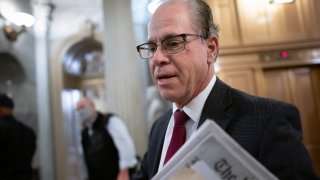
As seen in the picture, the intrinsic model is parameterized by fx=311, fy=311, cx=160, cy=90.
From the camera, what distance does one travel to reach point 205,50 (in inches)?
35.3

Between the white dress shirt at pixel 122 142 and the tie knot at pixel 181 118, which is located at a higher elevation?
the tie knot at pixel 181 118

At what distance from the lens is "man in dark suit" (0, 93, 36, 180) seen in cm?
259

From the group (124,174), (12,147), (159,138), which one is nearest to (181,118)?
(159,138)

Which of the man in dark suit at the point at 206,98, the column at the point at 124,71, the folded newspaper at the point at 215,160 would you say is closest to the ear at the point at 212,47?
the man in dark suit at the point at 206,98

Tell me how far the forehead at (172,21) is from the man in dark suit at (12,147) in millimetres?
2257

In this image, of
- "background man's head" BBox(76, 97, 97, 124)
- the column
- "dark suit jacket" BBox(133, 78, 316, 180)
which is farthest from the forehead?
the column

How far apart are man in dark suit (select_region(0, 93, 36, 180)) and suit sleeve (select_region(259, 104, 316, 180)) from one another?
2.43 metres

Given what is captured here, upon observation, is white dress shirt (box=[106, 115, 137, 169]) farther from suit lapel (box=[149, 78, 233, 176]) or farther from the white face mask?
suit lapel (box=[149, 78, 233, 176])

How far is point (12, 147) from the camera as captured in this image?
2631 millimetres

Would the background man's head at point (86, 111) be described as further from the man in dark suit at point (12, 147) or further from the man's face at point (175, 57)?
the man's face at point (175, 57)

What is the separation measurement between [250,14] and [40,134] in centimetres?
353

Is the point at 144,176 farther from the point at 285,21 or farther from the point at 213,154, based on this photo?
the point at 285,21

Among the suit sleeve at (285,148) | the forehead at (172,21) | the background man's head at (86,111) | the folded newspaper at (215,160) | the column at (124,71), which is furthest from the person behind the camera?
the column at (124,71)

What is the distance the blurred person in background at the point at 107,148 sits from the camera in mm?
2520
